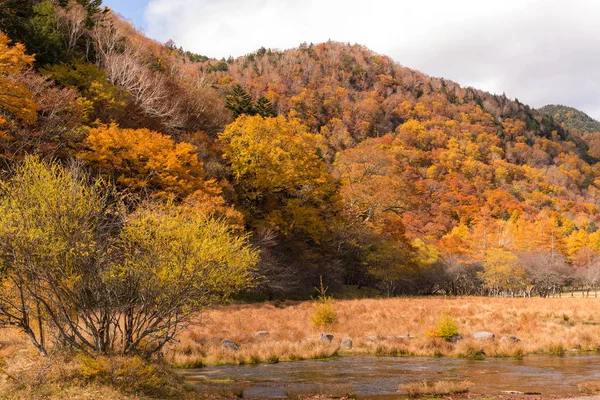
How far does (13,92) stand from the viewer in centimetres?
3206

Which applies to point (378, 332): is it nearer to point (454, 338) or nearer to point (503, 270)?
point (454, 338)

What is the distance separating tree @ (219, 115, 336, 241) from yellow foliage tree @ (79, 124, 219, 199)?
34.3 feet

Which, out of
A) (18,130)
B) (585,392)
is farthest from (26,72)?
(585,392)

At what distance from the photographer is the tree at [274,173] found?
51094 millimetres

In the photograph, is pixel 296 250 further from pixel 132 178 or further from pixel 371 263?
pixel 132 178

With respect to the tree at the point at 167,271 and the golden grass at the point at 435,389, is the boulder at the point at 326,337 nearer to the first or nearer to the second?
the golden grass at the point at 435,389

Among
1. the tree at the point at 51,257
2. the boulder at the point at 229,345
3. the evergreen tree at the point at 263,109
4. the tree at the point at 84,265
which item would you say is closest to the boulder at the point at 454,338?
the boulder at the point at 229,345

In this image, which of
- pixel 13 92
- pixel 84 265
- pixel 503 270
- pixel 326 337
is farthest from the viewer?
pixel 503 270

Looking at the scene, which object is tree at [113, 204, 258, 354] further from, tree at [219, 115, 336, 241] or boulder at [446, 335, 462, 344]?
tree at [219, 115, 336, 241]

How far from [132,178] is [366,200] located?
36273 mm

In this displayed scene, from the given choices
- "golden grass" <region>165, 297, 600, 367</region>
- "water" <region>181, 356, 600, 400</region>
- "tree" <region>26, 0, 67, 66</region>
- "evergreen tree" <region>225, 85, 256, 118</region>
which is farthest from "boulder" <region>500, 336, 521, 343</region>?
"evergreen tree" <region>225, 85, 256, 118</region>

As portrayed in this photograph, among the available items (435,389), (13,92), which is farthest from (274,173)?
(435,389)

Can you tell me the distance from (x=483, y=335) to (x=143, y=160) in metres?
27.1

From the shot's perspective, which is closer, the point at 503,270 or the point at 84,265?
the point at 84,265
